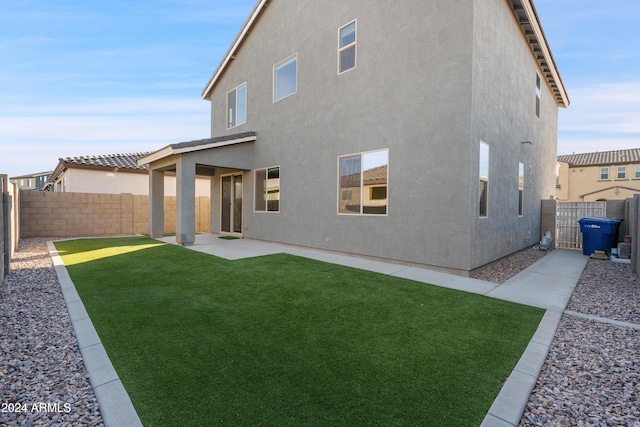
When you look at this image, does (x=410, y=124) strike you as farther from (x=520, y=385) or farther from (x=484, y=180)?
(x=520, y=385)

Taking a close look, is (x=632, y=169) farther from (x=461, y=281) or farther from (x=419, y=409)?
(x=419, y=409)

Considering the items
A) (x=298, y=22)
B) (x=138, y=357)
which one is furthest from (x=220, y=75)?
(x=138, y=357)

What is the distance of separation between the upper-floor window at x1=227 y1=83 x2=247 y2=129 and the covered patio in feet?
7.10

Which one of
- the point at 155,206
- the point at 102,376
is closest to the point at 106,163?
the point at 155,206

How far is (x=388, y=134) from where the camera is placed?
7.80 meters

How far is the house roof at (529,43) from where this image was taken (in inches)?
343

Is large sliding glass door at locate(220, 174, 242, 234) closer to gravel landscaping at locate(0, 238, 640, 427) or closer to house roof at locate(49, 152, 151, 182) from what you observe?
house roof at locate(49, 152, 151, 182)

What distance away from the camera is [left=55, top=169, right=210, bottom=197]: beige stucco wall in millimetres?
16391

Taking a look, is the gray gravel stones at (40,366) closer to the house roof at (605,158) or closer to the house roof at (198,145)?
the house roof at (198,145)

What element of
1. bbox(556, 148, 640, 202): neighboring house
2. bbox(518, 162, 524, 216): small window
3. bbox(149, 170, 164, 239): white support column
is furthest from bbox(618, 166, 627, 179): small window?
bbox(149, 170, 164, 239): white support column

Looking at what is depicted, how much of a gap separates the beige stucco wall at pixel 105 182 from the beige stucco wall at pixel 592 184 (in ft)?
115

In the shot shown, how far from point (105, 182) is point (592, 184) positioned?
42375 millimetres

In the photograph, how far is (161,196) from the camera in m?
13.5

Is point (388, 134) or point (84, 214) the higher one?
point (388, 134)
